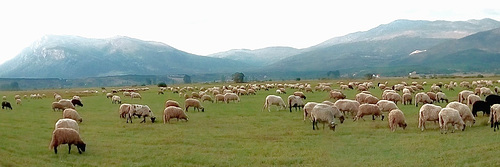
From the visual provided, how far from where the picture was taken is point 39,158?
16.4m

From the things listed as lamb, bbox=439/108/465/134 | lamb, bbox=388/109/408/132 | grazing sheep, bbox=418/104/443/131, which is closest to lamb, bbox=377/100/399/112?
lamb, bbox=388/109/408/132

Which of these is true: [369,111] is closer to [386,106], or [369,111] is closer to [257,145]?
[386,106]

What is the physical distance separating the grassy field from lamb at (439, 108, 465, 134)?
47cm

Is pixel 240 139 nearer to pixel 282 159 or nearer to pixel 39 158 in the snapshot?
pixel 282 159

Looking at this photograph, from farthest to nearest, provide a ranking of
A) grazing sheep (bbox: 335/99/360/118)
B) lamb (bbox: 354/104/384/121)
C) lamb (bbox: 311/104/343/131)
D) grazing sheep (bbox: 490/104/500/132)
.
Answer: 1. grazing sheep (bbox: 335/99/360/118)
2. lamb (bbox: 354/104/384/121)
3. lamb (bbox: 311/104/343/131)
4. grazing sheep (bbox: 490/104/500/132)

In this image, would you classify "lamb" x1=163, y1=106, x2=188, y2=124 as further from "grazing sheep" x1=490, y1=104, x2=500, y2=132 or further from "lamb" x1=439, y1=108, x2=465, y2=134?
"grazing sheep" x1=490, y1=104, x2=500, y2=132

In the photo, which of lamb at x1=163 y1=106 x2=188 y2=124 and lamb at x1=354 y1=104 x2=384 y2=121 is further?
lamb at x1=163 y1=106 x2=188 y2=124

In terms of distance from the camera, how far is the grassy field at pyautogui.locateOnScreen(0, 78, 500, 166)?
15.3m

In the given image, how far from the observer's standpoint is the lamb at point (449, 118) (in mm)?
19688

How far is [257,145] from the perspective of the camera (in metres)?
18.5

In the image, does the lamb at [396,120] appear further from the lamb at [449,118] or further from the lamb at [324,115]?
the lamb at [324,115]

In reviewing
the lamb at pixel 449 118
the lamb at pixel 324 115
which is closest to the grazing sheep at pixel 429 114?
the lamb at pixel 449 118

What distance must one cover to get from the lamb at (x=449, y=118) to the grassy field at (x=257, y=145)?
47 cm

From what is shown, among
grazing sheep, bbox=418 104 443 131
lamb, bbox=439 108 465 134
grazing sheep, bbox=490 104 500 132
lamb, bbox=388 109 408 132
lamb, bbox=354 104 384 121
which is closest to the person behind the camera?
grazing sheep, bbox=490 104 500 132
